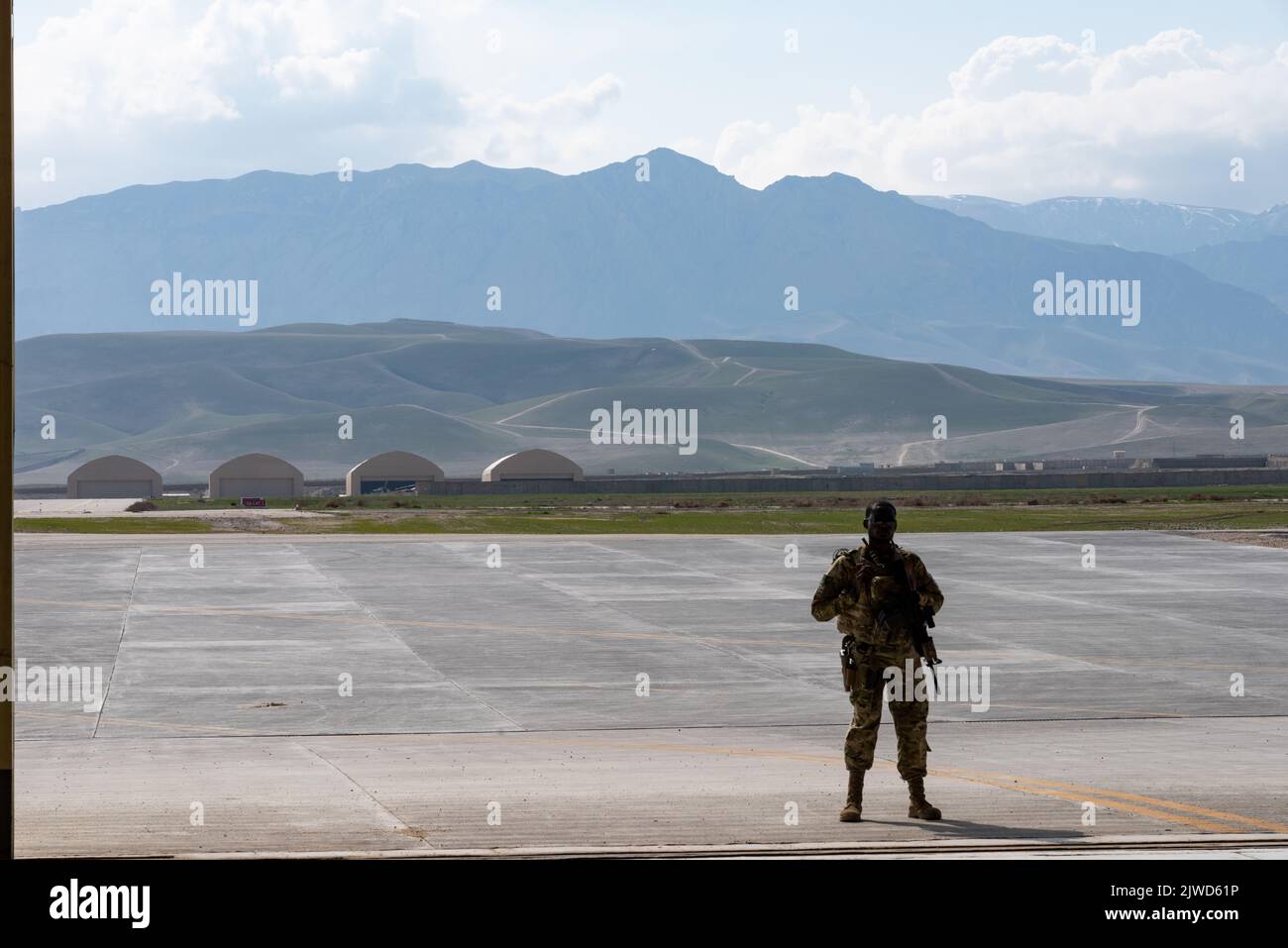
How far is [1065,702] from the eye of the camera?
22.5 metres

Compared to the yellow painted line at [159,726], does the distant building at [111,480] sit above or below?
above

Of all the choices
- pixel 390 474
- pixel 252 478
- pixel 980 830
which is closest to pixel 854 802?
pixel 980 830

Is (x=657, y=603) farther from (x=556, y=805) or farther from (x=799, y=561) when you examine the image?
(x=556, y=805)

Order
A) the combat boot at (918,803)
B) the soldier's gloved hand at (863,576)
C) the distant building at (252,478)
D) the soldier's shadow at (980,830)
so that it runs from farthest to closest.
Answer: the distant building at (252,478), the soldier's gloved hand at (863,576), the combat boot at (918,803), the soldier's shadow at (980,830)

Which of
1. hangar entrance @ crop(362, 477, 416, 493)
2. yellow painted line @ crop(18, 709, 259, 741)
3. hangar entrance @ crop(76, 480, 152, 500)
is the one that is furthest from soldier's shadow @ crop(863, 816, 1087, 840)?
hangar entrance @ crop(76, 480, 152, 500)

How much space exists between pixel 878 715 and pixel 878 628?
769 mm

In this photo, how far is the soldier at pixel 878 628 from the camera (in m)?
12.7

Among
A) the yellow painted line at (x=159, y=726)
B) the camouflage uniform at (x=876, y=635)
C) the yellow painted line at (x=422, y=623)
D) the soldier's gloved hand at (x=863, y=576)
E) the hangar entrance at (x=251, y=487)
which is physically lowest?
the yellow painted line at (x=159, y=726)

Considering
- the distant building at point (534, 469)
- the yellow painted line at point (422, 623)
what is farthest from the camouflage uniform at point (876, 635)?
the distant building at point (534, 469)

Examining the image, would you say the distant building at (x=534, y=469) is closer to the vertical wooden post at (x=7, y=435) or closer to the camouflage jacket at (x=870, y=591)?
the camouflage jacket at (x=870, y=591)

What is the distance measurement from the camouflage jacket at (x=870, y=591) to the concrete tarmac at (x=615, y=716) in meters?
1.57

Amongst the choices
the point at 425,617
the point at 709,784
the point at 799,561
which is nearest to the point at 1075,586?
the point at 799,561

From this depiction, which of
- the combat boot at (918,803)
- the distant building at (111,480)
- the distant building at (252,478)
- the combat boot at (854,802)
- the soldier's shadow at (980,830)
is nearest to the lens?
the soldier's shadow at (980,830)
